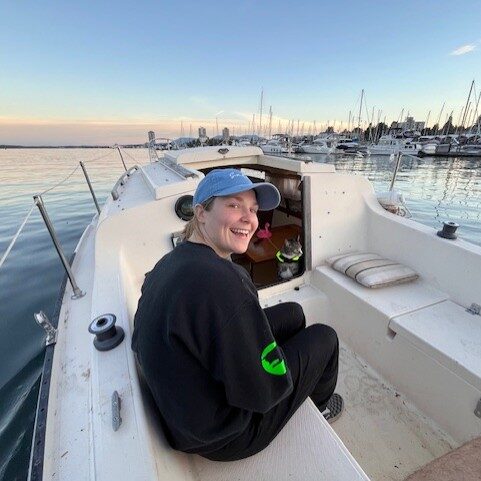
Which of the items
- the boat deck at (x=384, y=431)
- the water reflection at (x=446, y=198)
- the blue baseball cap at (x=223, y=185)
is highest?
the blue baseball cap at (x=223, y=185)

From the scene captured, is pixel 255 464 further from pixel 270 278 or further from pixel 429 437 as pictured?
pixel 270 278

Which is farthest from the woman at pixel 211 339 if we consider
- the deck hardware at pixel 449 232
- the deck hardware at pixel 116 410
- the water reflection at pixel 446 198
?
the water reflection at pixel 446 198

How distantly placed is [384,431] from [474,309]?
4.29ft

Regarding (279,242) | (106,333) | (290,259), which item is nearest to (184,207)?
(290,259)

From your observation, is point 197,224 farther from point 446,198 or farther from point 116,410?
point 446,198

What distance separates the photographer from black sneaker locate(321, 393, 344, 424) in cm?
205

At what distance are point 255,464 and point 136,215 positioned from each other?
7.33 feet

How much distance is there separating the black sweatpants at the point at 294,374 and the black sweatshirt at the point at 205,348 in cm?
23

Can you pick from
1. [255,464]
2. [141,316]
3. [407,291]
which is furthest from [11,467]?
[407,291]

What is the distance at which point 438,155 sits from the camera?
108 feet

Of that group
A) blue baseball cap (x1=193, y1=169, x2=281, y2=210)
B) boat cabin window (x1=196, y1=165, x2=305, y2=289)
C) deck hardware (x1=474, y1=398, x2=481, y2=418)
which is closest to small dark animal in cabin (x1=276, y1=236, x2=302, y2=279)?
boat cabin window (x1=196, y1=165, x2=305, y2=289)

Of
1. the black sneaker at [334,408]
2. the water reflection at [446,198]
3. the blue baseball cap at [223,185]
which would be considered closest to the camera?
the blue baseball cap at [223,185]

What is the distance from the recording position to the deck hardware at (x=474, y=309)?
2292 millimetres

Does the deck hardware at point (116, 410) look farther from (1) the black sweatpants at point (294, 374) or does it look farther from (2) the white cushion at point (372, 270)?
(2) the white cushion at point (372, 270)
